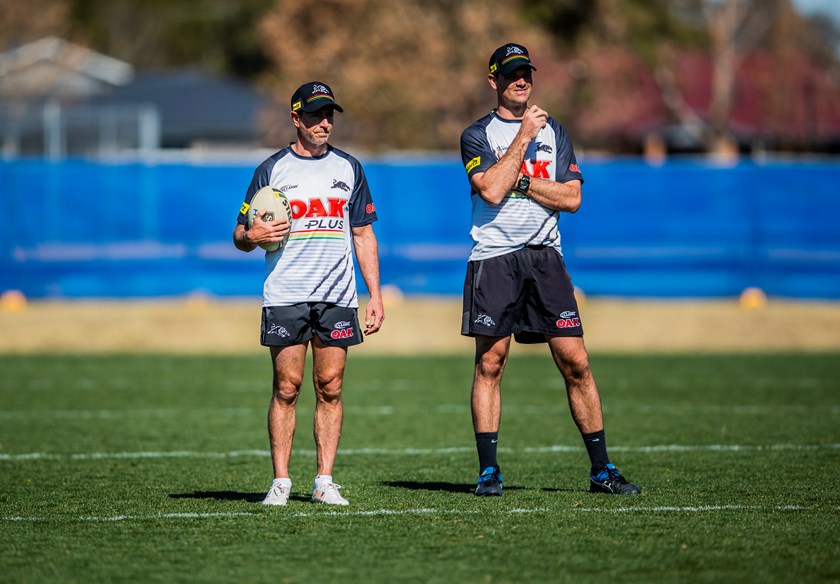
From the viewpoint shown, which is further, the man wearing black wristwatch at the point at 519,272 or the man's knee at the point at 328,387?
the man wearing black wristwatch at the point at 519,272

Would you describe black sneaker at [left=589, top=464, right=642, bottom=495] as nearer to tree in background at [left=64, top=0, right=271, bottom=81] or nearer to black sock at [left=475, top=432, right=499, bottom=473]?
black sock at [left=475, top=432, right=499, bottom=473]

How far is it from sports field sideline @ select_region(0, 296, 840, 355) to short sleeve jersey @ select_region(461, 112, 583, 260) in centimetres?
1068

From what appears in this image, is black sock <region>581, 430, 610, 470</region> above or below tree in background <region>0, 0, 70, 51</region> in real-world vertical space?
below

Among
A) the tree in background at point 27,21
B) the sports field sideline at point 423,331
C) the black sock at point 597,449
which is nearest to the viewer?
the black sock at point 597,449

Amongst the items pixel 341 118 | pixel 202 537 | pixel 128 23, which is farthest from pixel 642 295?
pixel 128 23

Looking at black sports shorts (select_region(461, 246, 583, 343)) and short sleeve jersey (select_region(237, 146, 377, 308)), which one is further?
black sports shorts (select_region(461, 246, 583, 343))

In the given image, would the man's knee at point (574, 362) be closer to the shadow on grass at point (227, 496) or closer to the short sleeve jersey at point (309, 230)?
the short sleeve jersey at point (309, 230)

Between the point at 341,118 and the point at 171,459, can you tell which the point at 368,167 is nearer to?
the point at 171,459

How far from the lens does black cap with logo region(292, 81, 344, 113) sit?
7.19m

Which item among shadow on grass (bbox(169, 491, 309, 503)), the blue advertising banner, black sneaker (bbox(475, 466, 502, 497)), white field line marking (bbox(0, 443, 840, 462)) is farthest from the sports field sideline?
black sneaker (bbox(475, 466, 502, 497))

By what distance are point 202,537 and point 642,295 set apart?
49.5 feet

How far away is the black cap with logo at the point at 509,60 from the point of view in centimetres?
748

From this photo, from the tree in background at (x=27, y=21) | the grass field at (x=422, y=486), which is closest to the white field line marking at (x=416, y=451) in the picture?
the grass field at (x=422, y=486)

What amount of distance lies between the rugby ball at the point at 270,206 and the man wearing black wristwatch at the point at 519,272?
1095 mm
